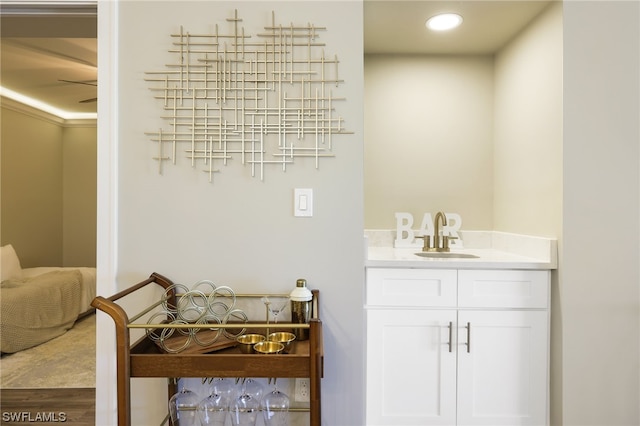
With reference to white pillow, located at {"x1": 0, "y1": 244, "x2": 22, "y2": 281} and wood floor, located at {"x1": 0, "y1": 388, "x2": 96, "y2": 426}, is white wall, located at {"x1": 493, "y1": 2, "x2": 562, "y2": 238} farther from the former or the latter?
white pillow, located at {"x1": 0, "y1": 244, "x2": 22, "y2": 281}

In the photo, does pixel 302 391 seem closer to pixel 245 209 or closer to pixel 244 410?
pixel 244 410

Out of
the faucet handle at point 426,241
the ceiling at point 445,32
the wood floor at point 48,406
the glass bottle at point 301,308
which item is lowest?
the wood floor at point 48,406

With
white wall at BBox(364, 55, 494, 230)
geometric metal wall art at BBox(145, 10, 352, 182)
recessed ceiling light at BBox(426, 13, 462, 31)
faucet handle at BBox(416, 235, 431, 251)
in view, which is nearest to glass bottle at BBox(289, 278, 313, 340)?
geometric metal wall art at BBox(145, 10, 352, 182)

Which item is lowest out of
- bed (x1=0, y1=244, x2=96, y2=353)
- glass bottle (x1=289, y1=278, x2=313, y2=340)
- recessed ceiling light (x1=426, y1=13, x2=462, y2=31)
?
bed (x1=0, y1=244, x2=96, y2=353)

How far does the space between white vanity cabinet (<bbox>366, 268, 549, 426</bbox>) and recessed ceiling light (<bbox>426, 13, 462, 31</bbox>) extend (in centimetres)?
118

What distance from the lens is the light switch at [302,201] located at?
5.04 feet

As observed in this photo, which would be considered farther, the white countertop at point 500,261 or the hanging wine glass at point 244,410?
the white countertop at point 500,261

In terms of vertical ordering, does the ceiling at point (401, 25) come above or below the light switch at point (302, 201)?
above

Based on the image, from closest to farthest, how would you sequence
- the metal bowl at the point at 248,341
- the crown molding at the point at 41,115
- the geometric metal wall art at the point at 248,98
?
the metal bowl at the point at 248,341 → the geometric metal wall art at the point at 248,98 → the crown molding at the point at 41,115

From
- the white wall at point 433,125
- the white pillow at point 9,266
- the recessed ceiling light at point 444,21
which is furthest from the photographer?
the white pillow at point 9,266

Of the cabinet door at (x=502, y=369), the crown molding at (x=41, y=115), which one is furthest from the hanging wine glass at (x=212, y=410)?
the crown molding at (x=41, y=115)

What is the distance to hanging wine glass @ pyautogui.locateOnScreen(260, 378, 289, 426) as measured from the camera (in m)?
1.38

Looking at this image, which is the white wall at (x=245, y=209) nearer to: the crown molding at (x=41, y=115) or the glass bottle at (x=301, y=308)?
the glass bottle at (x=301, y=308)

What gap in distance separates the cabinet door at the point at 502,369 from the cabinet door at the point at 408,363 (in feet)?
0.28
